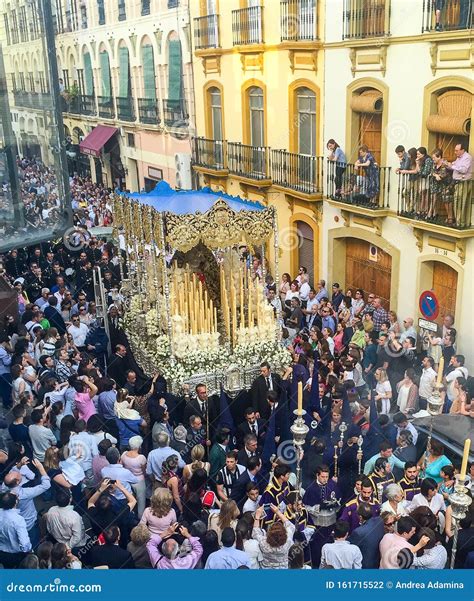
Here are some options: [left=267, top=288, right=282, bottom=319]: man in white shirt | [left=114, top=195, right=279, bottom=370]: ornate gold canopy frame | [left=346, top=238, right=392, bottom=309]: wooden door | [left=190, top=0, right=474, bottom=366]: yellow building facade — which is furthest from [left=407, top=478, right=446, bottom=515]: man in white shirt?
[left=346, top=238, right=392, bottom=309]: wooden door

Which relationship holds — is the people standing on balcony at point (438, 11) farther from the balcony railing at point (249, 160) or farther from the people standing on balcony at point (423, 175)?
the balcony railing at point (249, 160)

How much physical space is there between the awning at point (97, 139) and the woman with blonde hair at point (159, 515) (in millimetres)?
19241

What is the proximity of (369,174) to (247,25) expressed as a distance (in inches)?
216

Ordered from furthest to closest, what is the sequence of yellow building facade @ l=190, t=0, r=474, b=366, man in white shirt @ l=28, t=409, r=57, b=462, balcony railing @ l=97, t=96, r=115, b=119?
balcony railing @ l=97, t=96, r=115, b=119 → yellow building facade @ l=190, t=0, r=474, b=366 → man in white shirt @ l=28, t=409, r=57, b=462

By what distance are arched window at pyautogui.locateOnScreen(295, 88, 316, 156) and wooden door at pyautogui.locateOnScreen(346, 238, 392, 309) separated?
2.23 meters

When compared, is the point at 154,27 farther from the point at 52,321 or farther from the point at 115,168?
the point at 52,321

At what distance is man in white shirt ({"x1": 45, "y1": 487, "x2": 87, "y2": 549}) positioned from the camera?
18.2ft

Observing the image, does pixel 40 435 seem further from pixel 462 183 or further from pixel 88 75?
pixel 88 75

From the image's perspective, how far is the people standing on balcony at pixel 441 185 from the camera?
9742mm

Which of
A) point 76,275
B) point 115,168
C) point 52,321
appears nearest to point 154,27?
point 115,168

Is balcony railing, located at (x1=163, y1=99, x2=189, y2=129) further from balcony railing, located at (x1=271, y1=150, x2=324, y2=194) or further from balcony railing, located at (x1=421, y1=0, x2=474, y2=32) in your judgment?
balcony railing, located at (x1=421, y1=0, x2=474, y2=32)

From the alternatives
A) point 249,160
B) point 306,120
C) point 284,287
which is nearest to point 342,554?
point 284,287
